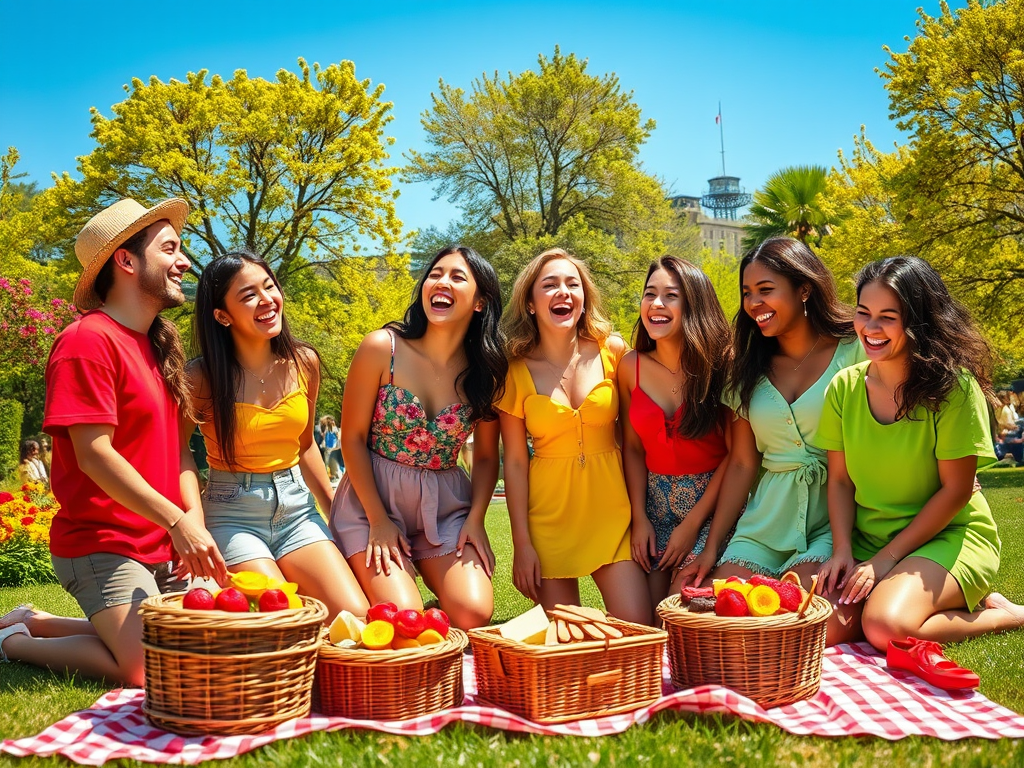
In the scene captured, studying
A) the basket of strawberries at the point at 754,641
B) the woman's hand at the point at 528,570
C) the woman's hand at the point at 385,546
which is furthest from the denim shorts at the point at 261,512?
the basket of strawberries at the point at 754,641

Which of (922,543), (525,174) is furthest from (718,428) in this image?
(525,174)

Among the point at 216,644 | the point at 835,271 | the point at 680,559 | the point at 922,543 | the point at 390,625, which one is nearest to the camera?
the point at 216,644

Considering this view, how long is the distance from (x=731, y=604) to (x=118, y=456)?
3.03m

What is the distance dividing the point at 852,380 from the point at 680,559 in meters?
1.52

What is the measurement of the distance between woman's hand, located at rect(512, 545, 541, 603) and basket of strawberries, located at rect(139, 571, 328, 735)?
1993 millimetres

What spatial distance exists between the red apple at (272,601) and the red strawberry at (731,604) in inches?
76.4

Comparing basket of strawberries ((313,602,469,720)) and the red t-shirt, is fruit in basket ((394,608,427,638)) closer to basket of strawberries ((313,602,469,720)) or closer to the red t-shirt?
basket of strawberries ((313,602,469,720))

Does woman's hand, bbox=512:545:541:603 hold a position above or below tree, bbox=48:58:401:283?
below

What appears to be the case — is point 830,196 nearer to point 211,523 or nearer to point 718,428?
point 718,428

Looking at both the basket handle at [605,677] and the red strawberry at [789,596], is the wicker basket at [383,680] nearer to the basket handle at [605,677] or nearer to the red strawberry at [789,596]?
the basket handle at [605,677]

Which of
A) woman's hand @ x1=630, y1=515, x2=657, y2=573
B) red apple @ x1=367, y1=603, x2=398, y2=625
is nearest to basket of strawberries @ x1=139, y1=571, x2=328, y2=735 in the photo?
red apple @ x1=367, y1=603, x2=398, y2=625

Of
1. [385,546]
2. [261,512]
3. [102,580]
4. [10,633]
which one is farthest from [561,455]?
[10,633]

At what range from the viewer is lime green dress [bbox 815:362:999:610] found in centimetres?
477

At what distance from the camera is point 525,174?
35938 mm
